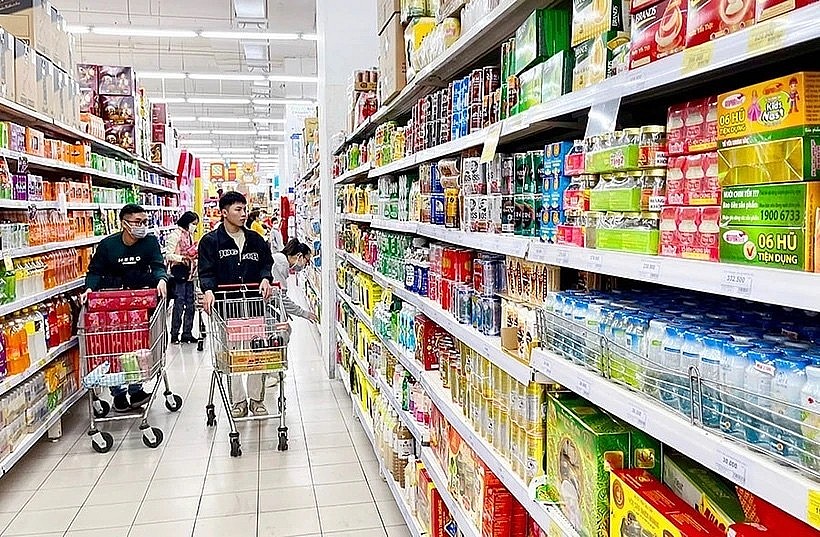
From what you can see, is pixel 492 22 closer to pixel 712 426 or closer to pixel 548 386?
pixel 548 386

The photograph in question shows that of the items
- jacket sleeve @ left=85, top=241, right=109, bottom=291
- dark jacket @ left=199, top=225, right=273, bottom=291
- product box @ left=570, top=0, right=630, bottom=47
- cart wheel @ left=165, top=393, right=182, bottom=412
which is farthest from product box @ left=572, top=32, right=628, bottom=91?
cart wheel @ left=165, top=393, right=182, bottom=412

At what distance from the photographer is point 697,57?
1.20 m

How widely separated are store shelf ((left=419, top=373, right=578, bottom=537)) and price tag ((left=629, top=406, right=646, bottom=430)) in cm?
44

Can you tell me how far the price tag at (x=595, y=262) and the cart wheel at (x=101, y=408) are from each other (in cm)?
470

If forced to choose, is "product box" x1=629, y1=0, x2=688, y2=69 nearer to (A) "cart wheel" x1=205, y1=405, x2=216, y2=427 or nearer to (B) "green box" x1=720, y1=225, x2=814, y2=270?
(B) "green box" x1=720, y1=225, x2=814, y2=270

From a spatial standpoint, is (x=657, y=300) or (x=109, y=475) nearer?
(x=657, y=300)

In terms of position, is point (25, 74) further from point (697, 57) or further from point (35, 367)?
point (697, 57)

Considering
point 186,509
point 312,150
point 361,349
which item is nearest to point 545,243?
point 186,509

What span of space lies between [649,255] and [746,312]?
30cm

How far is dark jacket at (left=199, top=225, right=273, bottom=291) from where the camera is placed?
570 centimetres

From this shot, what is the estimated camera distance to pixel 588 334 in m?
1.63

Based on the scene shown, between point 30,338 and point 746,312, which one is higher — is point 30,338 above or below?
below

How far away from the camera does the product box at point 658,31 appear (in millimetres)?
1314

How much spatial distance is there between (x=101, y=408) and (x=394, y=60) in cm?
369
